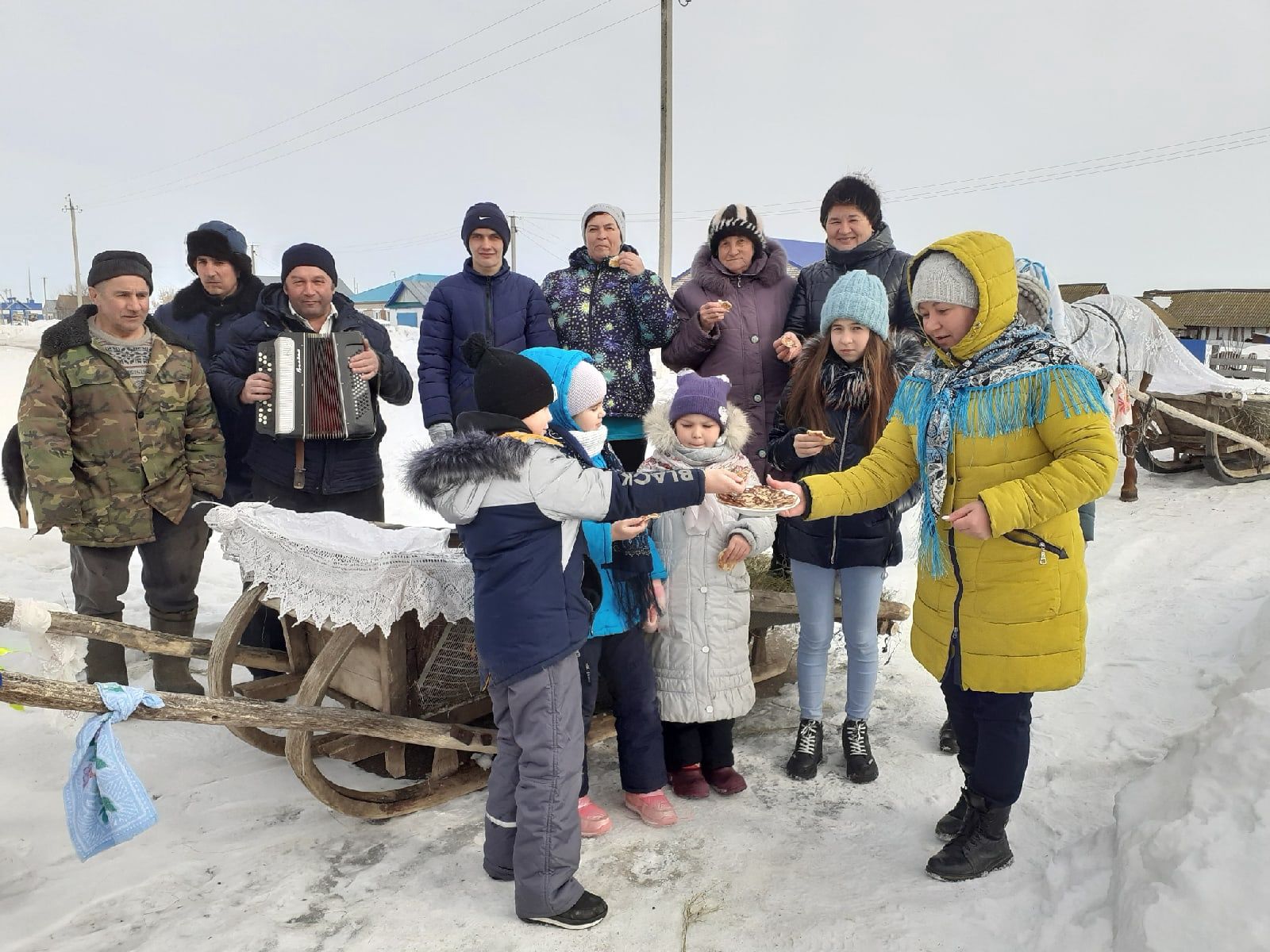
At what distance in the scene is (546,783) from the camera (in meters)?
2.61

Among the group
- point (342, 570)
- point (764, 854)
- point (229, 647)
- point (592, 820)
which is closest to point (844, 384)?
point (764, 854)

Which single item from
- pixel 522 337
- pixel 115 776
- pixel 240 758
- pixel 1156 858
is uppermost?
pixel 522 337

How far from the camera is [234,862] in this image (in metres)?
2.96

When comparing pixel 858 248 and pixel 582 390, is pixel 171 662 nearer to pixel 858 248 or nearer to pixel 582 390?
pixel 582 390

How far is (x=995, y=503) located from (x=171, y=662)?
4.08 meters

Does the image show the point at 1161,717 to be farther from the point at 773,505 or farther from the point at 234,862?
the point at 234,862

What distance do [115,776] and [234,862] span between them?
3.57 ft

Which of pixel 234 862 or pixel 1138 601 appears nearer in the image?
pixel 234 862

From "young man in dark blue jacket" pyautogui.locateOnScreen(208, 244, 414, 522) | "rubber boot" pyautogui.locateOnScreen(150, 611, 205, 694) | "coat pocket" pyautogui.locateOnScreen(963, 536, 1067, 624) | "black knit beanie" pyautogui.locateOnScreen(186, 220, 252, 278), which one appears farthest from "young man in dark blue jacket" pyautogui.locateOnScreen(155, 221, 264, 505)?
"coat pocket" pyautogui.locateOnScreen(963, 536, 1067, 624)

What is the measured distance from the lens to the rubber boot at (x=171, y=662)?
425cm

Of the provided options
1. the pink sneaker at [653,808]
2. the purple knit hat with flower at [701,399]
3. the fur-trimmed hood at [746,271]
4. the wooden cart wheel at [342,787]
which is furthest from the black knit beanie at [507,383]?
the fur-trimmed hood at [746,271]

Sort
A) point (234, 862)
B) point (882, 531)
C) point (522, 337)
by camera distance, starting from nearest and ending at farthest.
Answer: point (234, 862), point (882, 531), point (522, 337)

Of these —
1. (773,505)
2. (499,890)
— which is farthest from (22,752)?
(773,505)

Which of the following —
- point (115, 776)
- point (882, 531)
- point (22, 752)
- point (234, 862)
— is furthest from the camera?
point (22, 752)
